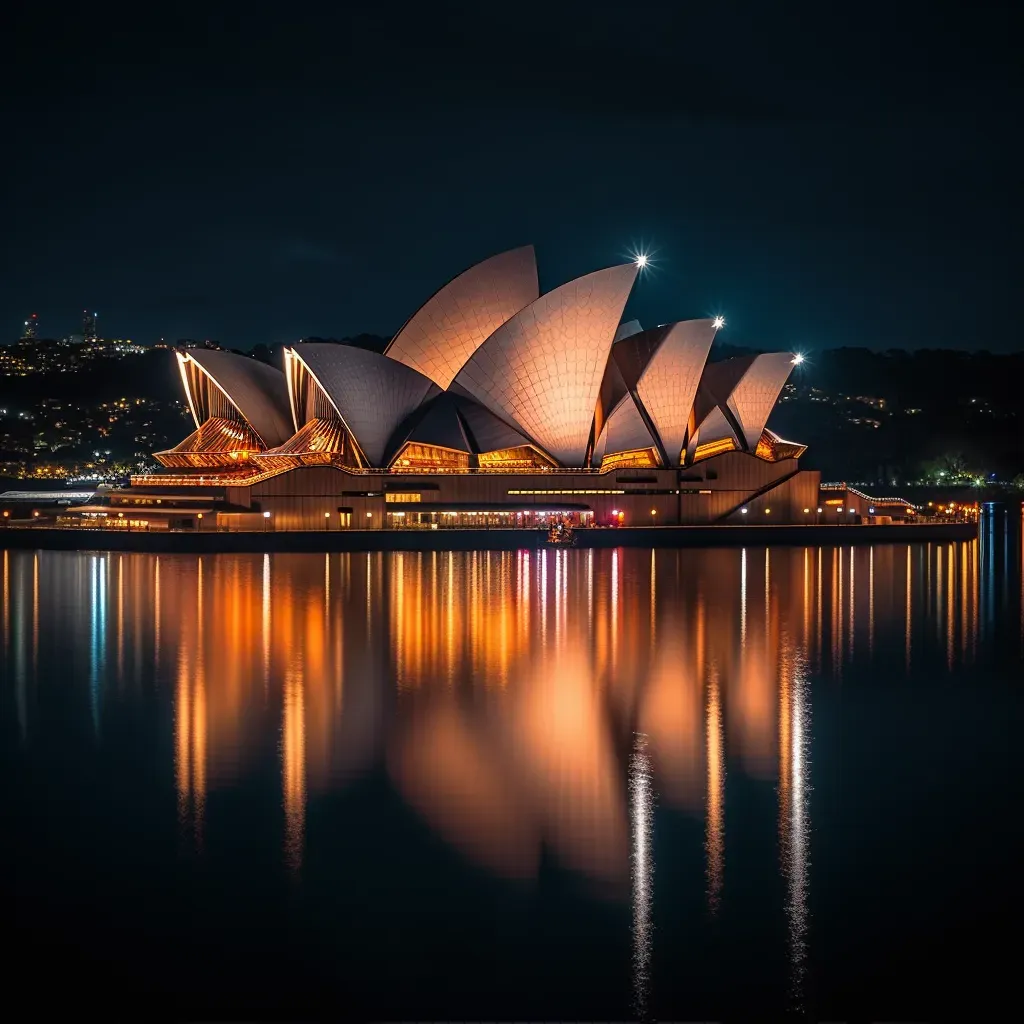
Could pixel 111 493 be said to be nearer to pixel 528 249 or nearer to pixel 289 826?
pixel 528 249

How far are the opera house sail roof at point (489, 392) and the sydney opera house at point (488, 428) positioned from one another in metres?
0.06

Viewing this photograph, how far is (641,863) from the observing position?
795cm

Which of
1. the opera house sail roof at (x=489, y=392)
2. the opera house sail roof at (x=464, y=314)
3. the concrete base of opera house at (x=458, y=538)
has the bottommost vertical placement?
the concrete base of opera house at (x=458, y=538)

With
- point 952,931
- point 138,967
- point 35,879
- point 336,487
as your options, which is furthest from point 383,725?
point 336,487

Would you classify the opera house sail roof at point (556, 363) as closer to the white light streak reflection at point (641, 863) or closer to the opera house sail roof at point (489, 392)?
the opera house sail roof at point (489, 392)

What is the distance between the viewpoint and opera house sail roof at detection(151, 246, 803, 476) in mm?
41594

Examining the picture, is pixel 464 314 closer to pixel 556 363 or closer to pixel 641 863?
pixel 556 363

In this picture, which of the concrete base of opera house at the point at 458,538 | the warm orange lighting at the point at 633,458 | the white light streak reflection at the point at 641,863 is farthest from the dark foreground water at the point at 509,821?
the warm orange lighting at the point at 633,458

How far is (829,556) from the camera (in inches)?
1437

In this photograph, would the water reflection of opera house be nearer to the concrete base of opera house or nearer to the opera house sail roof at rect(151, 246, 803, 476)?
the concrete base of opera house

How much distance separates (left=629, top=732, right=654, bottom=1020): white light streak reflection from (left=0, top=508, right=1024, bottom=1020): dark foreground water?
0.03 m

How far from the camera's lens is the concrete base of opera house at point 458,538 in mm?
37312

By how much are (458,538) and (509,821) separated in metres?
30.7

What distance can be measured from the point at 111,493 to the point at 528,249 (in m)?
18.5
